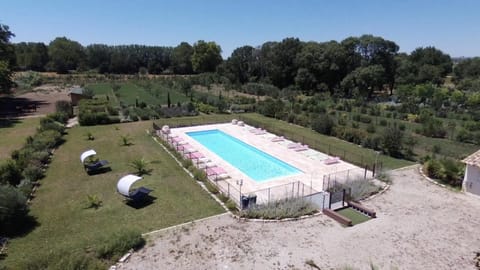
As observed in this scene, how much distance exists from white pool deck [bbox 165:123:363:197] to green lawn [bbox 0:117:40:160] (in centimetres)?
1082

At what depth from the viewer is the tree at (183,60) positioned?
88.8 meters

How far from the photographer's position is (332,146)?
21.3 meters

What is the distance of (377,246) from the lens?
31.9ft

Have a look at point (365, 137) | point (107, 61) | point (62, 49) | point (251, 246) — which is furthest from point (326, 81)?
point (62, 49)

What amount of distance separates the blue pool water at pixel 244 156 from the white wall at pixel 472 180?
25.9 feet

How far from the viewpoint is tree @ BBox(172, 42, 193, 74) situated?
8881 centimetres

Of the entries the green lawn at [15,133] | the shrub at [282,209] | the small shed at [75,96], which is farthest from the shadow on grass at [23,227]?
the small shed at [75,96]

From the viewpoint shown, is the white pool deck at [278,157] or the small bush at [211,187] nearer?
the small bush at [211,187]

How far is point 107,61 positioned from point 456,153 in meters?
91.2

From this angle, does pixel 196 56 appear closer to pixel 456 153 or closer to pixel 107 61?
pixel 107 61

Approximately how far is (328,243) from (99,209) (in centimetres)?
905

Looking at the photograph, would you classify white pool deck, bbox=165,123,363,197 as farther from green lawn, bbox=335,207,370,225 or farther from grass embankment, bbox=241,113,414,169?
green lawn, bbox=335,207,370,225

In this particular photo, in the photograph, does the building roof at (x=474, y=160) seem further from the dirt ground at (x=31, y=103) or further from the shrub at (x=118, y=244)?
the dirt ground at (x=31, y=103)

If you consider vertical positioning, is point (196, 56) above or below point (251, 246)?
above
